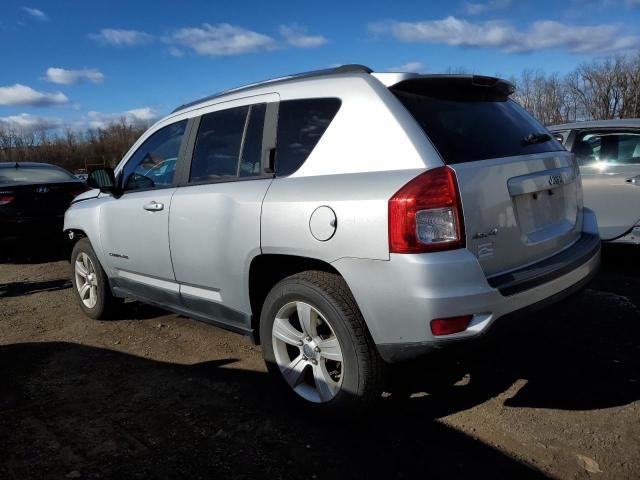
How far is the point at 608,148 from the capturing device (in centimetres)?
589

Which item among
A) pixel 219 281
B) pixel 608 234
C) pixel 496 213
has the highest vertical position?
pixel 496 213

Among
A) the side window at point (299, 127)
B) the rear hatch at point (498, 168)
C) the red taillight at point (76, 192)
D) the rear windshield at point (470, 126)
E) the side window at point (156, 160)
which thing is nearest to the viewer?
the rear hatch at point (498, 168)

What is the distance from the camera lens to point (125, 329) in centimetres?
473

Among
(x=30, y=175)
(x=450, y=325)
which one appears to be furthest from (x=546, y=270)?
(x=30, y=175)

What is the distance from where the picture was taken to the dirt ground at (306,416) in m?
2.54

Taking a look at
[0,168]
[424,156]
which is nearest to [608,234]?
[424,156]

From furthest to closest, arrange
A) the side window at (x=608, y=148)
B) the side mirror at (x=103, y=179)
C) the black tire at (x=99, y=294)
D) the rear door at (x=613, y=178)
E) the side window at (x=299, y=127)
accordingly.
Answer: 1. the side window at (x=608, y=148)
2. the rear door at (x=613, y=178)
3. the black tire at (x=99, y=294)
4. the side mirror at (x=103, y=179)
5. the side window at (x=299, y=127)

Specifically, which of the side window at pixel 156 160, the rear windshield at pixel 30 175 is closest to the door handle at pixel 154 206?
the side window at pixel 156 160

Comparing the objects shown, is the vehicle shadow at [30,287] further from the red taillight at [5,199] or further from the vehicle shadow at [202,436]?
the vehicle shadow at [202,436]

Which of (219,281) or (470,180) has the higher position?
(470,180)

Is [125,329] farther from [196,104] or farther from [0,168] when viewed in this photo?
[0,168]

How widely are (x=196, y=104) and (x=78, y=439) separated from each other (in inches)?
93.1

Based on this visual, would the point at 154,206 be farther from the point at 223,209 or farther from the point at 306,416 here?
the point at 306,416

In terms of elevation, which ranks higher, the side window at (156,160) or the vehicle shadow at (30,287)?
the side window at (156,160)
